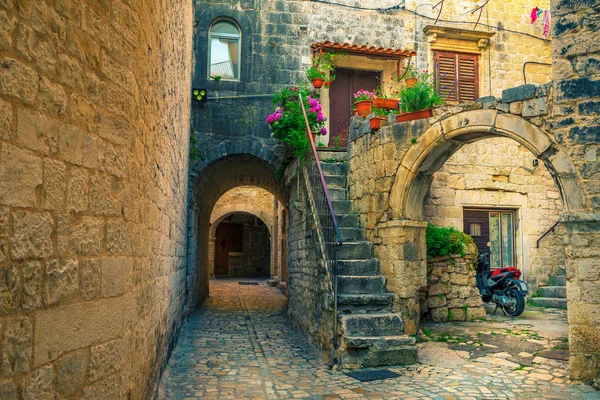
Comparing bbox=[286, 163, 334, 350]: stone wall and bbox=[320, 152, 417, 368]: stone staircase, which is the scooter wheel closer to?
bbox=[320, 152, 417, 368]: stone staircase

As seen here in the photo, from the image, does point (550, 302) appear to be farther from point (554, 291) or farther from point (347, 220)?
point (347, 220)

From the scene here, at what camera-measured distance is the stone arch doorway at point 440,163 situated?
4.65 m

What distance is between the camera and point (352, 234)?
717cm

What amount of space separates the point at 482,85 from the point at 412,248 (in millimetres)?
5822

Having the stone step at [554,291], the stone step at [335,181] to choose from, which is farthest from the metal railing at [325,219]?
the stone step at [554,291]

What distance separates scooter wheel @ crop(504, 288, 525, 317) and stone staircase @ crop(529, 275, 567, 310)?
1.63m

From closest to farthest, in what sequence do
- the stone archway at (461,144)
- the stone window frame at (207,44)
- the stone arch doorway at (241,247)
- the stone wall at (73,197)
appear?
the stone wall at (73,197), the stone archway at (461,144), the stone window frame at (207,44), the stone arch doorway at (241,247)

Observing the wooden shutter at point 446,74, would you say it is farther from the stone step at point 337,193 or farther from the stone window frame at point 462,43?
the stone step at point 337,193

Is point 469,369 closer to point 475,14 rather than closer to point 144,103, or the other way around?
point 144,103

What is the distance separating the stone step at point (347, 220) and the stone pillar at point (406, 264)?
0.77 meters

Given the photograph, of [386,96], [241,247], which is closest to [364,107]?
[386,96]

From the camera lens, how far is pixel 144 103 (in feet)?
10.8

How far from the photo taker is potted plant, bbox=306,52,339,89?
32.2 ft

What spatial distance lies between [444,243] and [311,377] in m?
3.88
